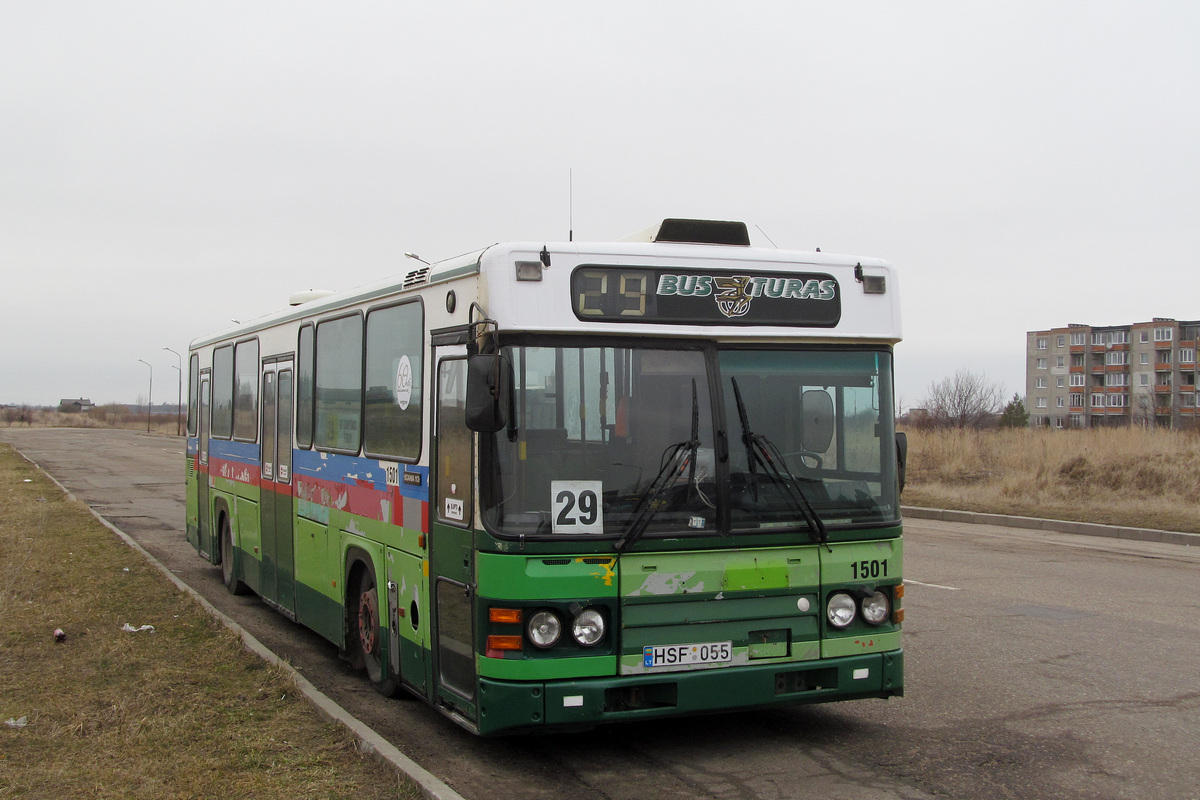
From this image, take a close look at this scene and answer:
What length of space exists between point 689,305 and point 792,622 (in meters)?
1.77

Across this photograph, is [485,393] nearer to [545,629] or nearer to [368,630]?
[545,629]

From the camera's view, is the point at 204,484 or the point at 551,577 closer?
the point at 551,577

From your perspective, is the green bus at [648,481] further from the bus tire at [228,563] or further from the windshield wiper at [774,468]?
the bus tire at [228,563]

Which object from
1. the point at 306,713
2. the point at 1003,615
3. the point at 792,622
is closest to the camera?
the point at 792,622

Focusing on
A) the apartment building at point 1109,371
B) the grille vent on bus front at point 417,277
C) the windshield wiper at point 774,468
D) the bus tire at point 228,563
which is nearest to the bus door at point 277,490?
the bus tire at point 228,563

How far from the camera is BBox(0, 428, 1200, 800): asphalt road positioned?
5473mm

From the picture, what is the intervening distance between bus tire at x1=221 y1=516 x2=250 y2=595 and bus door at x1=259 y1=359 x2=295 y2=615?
1479 mm

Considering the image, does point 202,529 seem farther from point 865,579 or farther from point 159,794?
point 865,579

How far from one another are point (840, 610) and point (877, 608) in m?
0.24

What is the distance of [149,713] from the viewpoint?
22.1 feet

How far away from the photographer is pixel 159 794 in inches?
207

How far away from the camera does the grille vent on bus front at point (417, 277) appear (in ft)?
21.7

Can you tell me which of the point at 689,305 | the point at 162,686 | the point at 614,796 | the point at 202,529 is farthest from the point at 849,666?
the point at 202,529

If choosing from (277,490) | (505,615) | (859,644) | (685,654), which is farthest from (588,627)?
(277,490)
